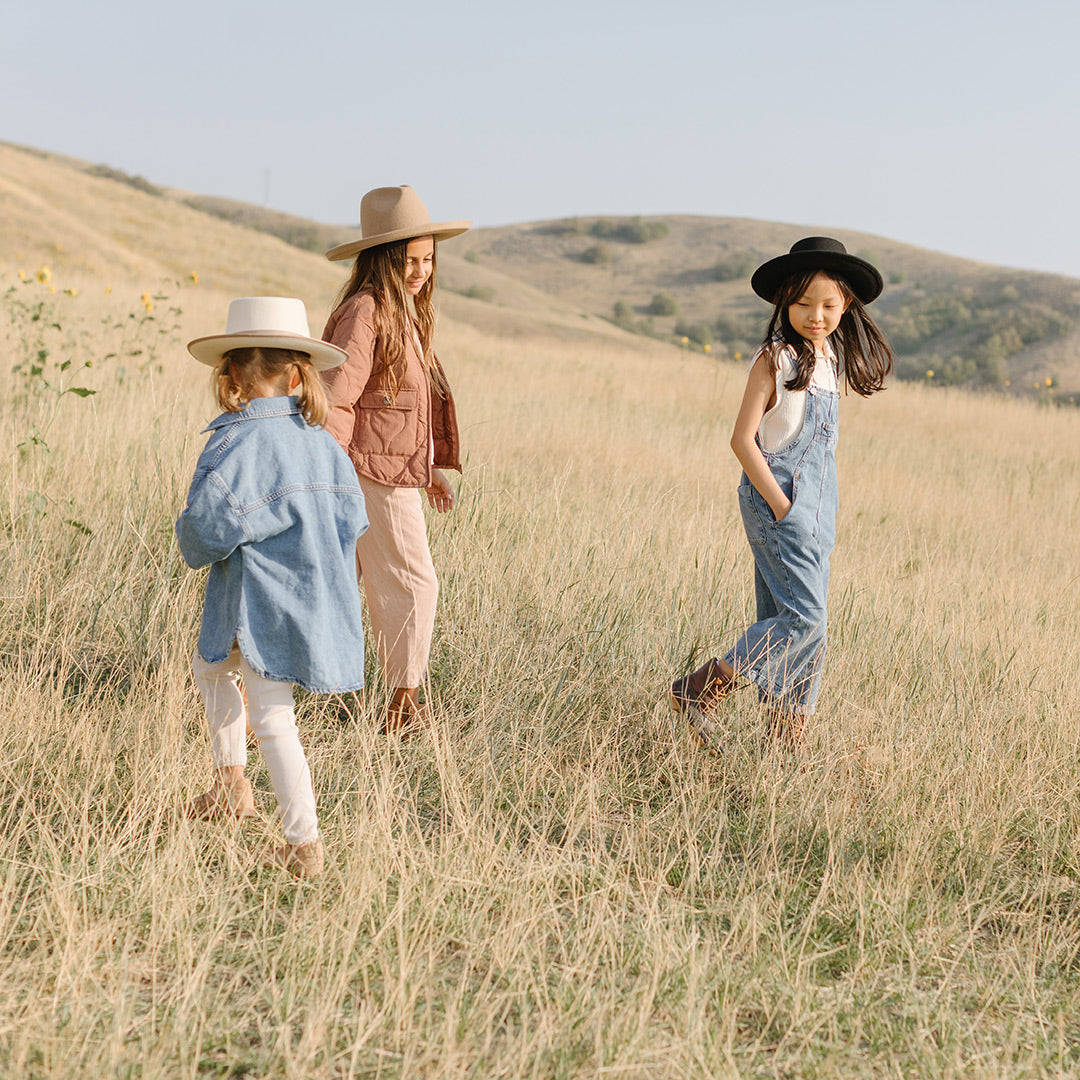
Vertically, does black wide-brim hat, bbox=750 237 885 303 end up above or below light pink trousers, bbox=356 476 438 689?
above

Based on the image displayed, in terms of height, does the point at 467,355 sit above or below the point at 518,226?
below

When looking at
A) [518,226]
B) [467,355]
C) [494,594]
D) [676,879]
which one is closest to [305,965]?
[676,879]

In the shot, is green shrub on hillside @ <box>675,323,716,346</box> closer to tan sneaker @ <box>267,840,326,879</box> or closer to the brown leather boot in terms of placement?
the brown leather boot

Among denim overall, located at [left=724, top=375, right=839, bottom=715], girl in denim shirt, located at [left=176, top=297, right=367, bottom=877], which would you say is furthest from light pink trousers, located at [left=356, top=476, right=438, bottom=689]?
denim overall, located at [left=724, top=375, right=839, bottom=715]

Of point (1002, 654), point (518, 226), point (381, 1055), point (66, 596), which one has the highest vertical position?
point (518, 226)

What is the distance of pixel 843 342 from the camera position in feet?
10.1

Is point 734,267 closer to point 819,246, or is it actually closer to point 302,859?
point 819,246

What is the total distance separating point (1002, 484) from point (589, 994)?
24.5 ft

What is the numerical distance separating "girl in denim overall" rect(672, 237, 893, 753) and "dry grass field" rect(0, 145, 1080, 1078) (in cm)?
19

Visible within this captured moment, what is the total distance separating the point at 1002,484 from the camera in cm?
815

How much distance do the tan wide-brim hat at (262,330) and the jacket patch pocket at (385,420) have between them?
→ 0.65m

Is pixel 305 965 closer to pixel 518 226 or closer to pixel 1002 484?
pixel 1002 484

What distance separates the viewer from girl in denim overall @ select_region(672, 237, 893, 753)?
2.79 m

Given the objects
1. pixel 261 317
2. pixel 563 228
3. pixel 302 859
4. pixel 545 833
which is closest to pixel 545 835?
pixel 545 833
